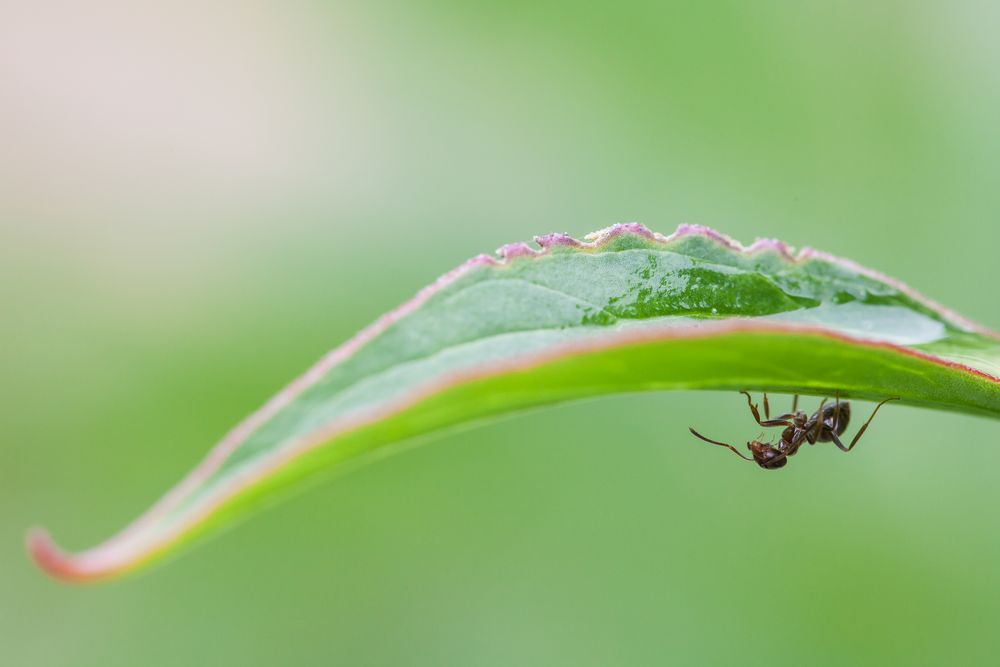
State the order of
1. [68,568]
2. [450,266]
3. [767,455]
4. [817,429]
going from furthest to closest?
[450,266], [767,455], [817,429], [68,568]

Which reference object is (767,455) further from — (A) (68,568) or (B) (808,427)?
(A) (68,568)

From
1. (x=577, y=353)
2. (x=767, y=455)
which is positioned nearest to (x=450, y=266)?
(x=767, y=455)

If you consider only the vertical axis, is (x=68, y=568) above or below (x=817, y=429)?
above

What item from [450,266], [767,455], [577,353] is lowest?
[767,455]

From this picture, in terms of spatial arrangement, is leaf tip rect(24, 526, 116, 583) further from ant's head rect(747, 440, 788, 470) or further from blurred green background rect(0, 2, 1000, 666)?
blurred green background rect(0, 2, 1000, 666)

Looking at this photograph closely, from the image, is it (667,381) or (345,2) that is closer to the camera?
(667,381)

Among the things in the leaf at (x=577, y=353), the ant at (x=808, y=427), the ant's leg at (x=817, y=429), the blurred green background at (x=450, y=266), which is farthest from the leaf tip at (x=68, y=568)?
the blurred green background at (x=450, y=266)

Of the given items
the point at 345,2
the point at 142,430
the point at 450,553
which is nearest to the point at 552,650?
the point at 450,553

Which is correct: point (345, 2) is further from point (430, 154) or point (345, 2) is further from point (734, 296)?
point (734, 296)
